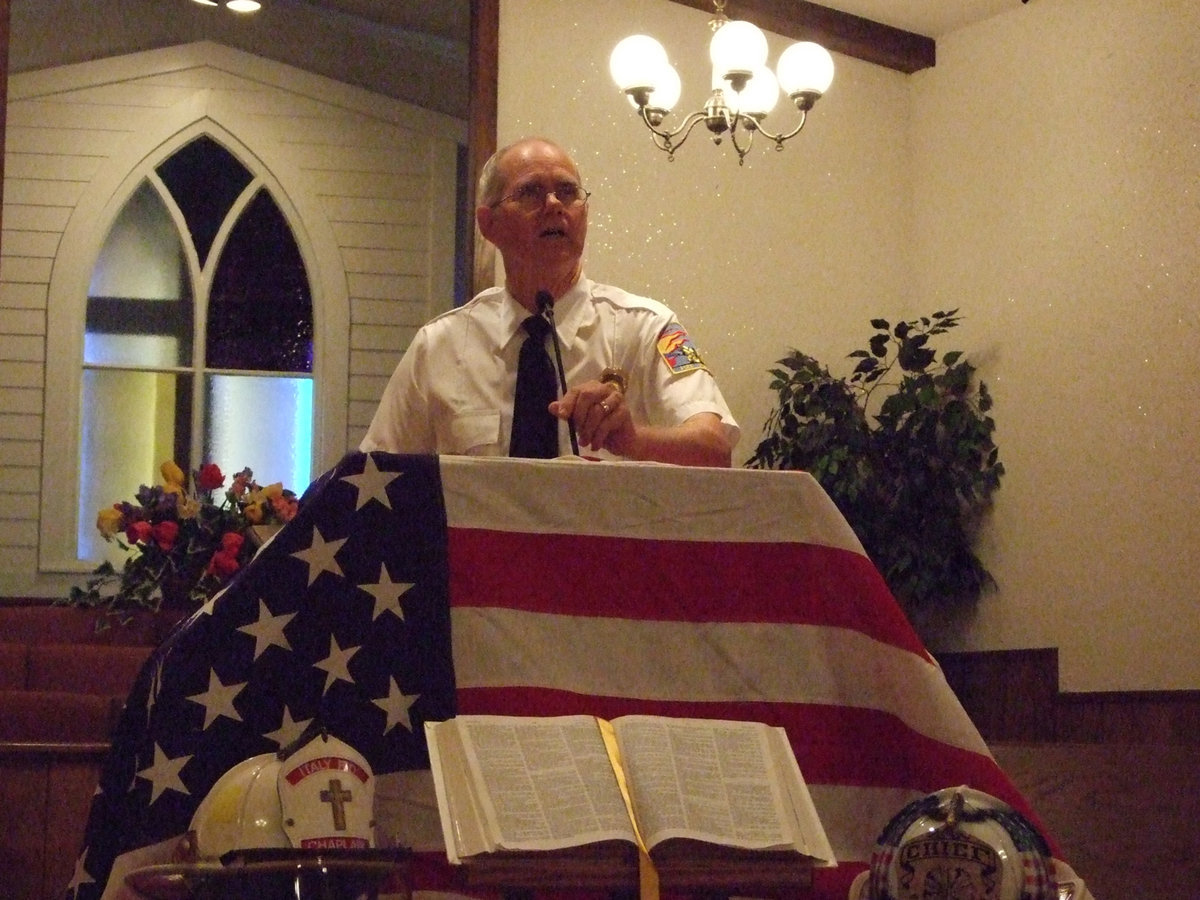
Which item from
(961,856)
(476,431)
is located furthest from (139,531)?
(961,856)

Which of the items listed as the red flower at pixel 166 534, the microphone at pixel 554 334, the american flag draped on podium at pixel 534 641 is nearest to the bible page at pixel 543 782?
the american flag draped on podium at pixel 534 641

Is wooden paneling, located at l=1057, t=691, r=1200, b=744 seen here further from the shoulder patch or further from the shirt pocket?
the shirt pocket

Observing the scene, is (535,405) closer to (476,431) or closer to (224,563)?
(476,431)

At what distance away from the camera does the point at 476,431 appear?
233cm

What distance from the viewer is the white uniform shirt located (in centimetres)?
236

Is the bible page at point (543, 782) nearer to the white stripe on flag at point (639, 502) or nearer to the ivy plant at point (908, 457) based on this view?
the white stripe on flag at point (639, 502)

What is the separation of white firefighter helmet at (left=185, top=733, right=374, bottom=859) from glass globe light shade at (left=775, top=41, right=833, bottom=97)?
12.0 ft

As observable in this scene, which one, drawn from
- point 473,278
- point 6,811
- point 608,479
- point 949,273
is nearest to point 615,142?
point 473,278

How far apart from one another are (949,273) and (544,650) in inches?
163

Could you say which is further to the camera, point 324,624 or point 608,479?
point 608,479

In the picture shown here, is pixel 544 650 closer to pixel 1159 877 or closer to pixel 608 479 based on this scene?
pixel 608 479

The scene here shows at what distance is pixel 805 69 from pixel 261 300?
3.16m

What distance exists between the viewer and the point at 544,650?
177cm

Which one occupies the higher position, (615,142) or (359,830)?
(615,142)
